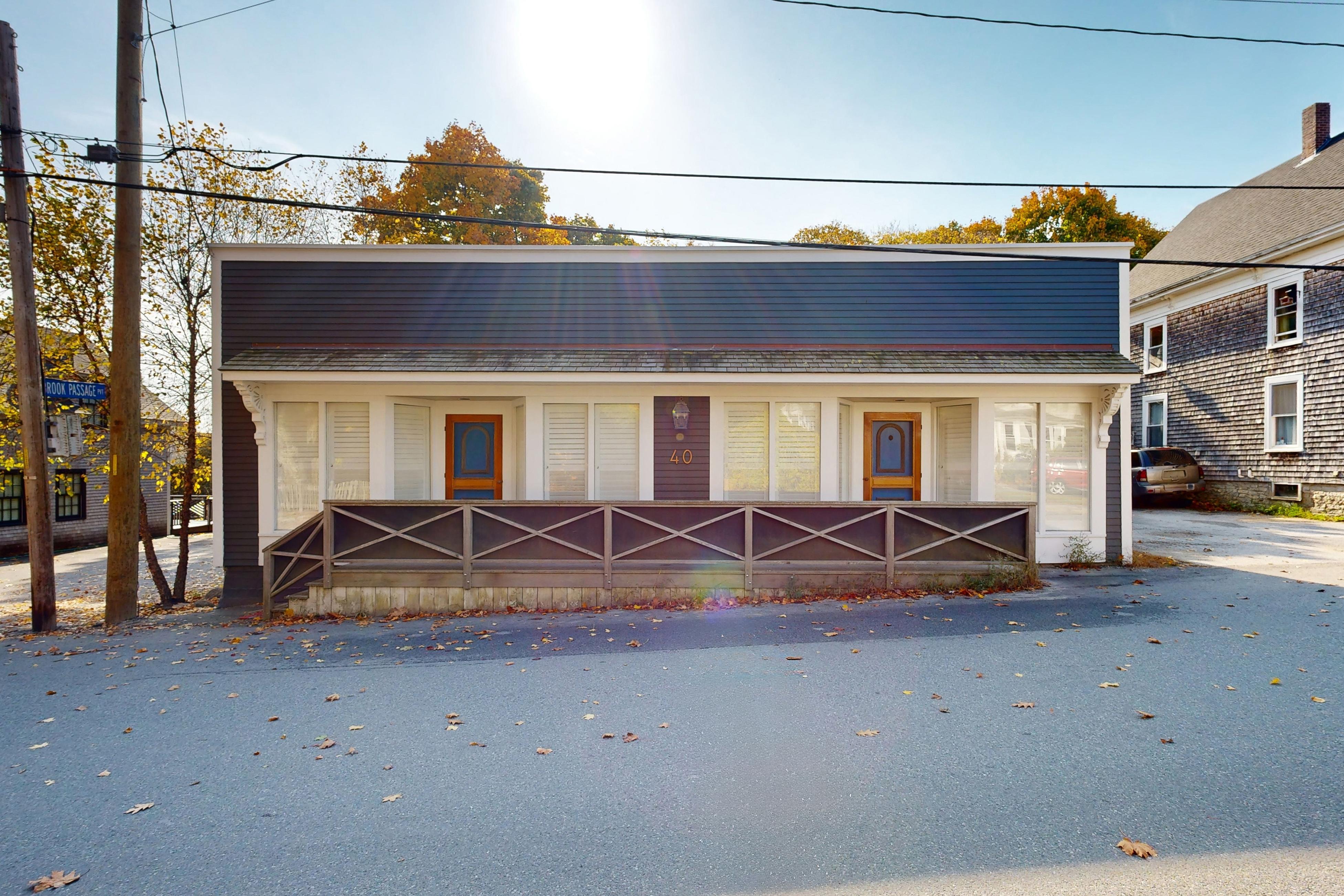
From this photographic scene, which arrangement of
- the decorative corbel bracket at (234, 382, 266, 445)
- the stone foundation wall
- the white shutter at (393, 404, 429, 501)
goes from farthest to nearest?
the white shutter at (393, 404, 429, 501), the decorative corbel bracket at (234, 382, 266, 445), the stone foundation wall

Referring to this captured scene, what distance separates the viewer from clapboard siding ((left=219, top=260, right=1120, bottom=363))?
1052 cm

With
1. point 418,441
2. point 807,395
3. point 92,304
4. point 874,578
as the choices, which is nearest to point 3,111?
point 92,304

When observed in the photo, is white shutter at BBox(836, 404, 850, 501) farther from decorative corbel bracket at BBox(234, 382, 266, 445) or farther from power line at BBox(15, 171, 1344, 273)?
decorative corbel bracket at BBox(234, 382, 266, 445)

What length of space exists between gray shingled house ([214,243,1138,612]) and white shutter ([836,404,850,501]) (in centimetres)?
4

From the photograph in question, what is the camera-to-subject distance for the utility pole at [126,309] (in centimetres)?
852

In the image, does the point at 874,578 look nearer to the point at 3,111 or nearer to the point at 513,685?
the point at 513,685

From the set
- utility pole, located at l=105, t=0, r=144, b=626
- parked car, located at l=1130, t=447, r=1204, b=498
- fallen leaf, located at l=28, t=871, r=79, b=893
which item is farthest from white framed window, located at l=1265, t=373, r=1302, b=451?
utility pole, located at l=105, t=0, r=144, b=626

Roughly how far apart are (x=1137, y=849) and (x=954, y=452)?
27.3 ft

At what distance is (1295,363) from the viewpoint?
17.0m

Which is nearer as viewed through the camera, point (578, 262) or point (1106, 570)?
point (1106, 570)

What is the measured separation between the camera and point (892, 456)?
11.1 meters

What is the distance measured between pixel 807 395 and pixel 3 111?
11.0 meters

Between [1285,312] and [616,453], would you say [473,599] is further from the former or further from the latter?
[1285,312]

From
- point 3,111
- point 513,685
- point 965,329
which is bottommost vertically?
point 513,685
